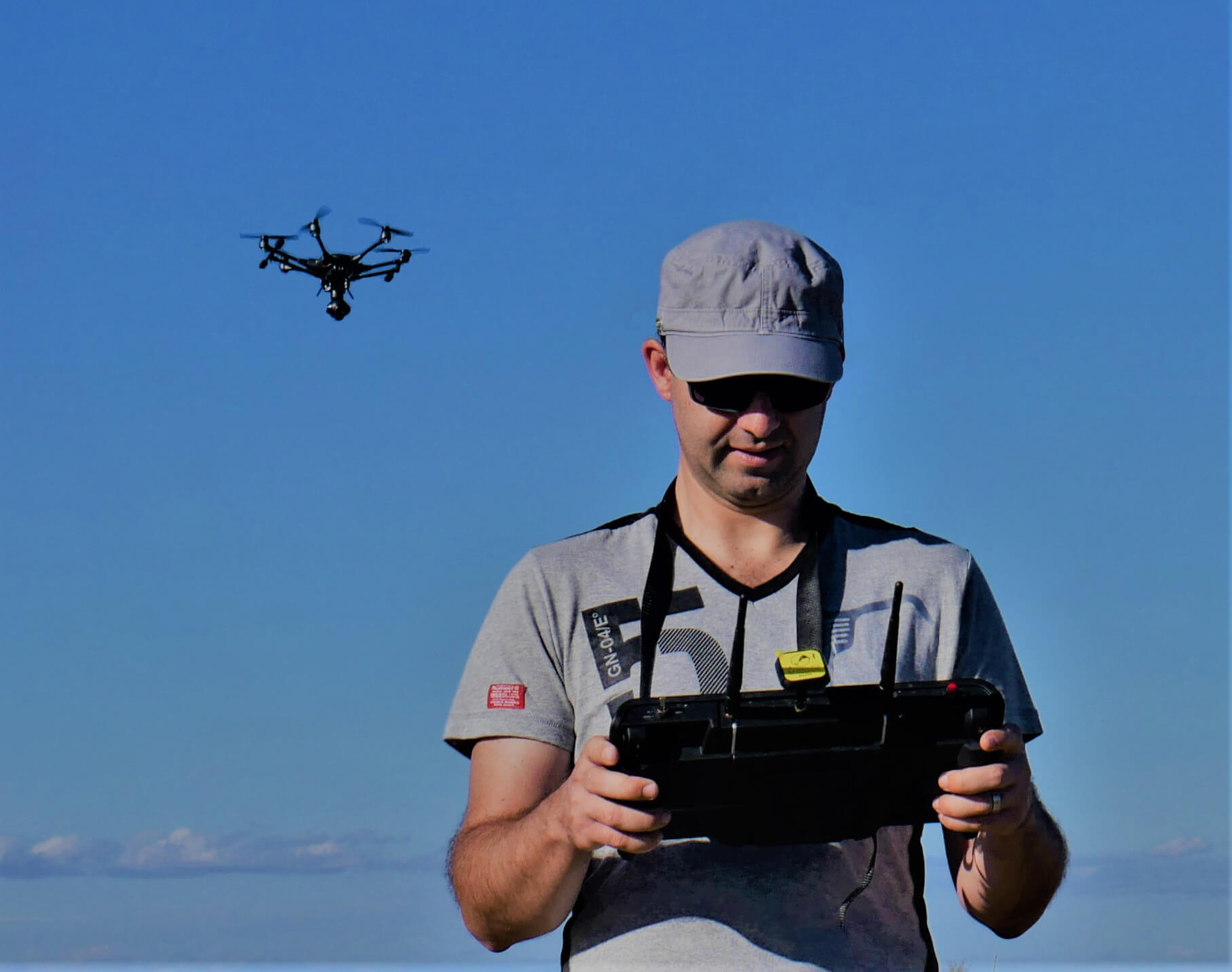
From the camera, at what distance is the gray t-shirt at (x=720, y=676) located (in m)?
4.09

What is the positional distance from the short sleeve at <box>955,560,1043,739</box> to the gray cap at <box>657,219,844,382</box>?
0.78 m

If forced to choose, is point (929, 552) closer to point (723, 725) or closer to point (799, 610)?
point (799, 610)

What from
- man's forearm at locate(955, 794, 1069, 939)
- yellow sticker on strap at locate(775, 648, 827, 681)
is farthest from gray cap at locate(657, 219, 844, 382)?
man's forearm at locate(955, 794, 1069, 939)

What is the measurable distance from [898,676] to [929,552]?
453 millimetres

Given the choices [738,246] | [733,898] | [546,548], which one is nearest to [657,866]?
[733,898]

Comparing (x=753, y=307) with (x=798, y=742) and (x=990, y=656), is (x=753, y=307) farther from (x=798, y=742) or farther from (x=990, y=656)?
(x=798, y=742)

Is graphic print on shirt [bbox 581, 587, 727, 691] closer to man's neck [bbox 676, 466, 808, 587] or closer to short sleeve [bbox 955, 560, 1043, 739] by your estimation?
man's neck [bbox 676, 466, 808, 587]

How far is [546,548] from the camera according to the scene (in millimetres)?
4734

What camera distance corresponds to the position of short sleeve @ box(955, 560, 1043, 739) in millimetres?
4539

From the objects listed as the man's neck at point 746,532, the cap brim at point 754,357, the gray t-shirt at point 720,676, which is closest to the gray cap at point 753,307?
the cap brim at point 754,357

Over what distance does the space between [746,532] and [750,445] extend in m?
0.30

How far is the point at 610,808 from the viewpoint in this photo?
3.76 meters

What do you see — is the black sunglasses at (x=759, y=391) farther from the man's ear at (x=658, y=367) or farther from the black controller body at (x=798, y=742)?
the black controller body at (x=798, y=742)

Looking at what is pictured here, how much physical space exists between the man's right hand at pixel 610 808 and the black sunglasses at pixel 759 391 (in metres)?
1.11
